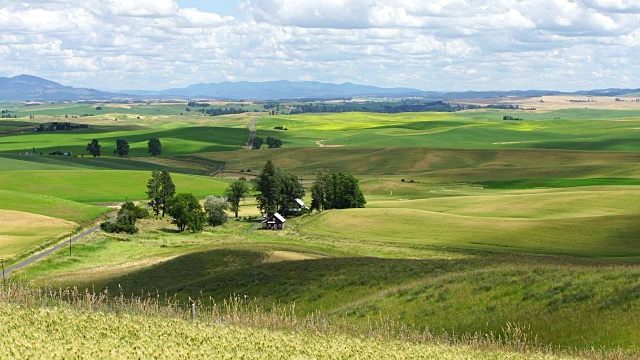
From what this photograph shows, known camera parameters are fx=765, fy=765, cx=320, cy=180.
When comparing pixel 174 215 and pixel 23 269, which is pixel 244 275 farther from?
pixel 174 215

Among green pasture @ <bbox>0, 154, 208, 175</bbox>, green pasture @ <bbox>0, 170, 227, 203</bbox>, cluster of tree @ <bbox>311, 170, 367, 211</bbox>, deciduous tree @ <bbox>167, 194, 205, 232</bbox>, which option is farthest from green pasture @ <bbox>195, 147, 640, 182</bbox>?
deciduous tree @ <bbox>167, 194, 205, 232</bbox>

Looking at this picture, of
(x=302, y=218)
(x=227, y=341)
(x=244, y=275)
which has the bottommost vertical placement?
(x=302, y=218)

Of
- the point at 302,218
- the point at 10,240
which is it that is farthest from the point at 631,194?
the point at 10,240

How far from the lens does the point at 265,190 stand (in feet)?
355

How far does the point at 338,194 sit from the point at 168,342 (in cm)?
9098

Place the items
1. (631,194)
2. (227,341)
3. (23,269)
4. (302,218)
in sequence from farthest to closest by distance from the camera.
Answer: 1. (302,218)
2. (631,194)
3. (23,269)
4. (227,341)

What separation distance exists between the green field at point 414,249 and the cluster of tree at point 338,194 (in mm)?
6539

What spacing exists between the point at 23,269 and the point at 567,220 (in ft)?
167

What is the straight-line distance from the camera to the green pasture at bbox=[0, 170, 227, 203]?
4690 inches

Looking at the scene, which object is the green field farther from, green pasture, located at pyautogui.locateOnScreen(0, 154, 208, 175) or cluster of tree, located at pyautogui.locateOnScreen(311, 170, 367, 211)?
cluster of tree, located at pyautogui.locateOnScreen(311, 170, 367, 211)

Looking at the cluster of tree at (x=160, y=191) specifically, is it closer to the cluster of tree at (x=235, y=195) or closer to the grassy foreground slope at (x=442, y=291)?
the cluster of tree at (x=235, y=195)

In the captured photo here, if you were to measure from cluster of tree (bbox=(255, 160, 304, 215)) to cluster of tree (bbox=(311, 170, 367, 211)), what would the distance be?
10.4ft

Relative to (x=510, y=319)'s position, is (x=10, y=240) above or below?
below

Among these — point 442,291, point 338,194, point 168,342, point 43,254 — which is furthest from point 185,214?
point 168,342
